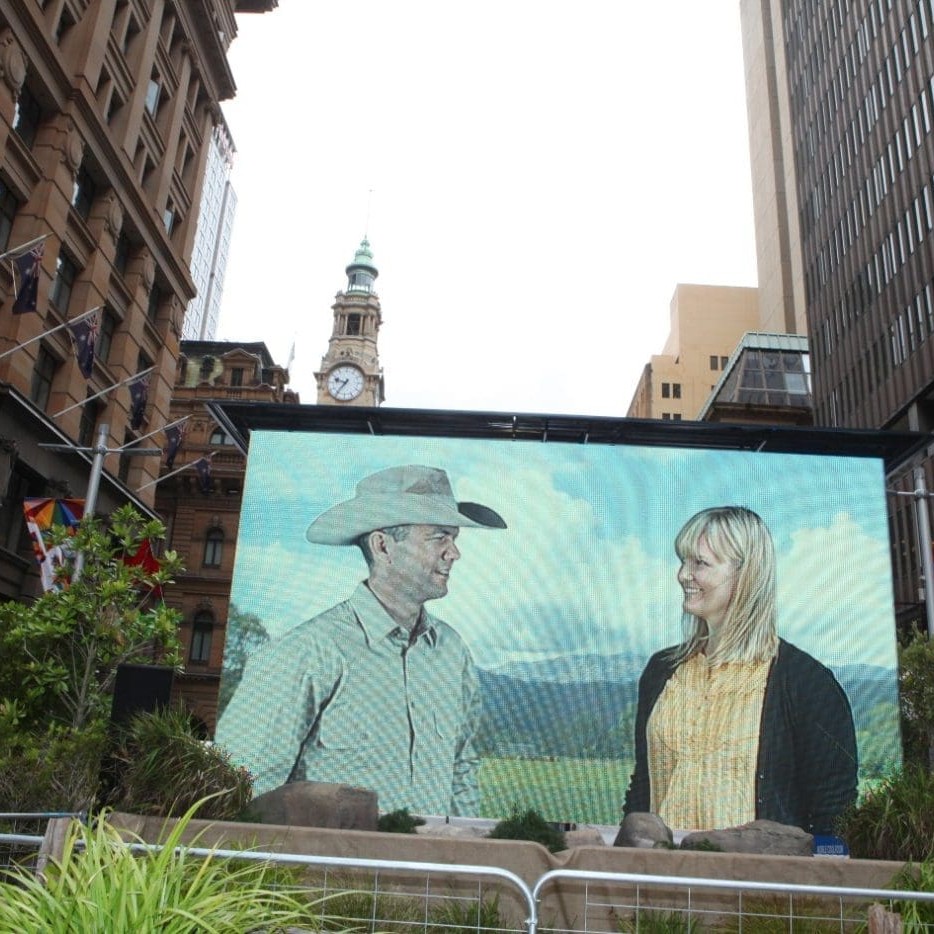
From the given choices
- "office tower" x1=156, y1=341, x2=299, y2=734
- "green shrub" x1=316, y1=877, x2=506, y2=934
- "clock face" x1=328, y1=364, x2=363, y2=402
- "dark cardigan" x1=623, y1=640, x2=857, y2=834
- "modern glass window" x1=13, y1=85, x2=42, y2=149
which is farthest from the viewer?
"clock face" x1=328, y1=364, x2=363, y2=402

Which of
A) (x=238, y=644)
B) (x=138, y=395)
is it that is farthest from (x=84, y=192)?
(x=238, y=644)

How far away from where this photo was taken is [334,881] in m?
10.3

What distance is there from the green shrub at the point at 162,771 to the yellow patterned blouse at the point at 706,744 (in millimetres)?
9632

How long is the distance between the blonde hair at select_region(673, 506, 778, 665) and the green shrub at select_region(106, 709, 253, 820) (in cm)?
1094

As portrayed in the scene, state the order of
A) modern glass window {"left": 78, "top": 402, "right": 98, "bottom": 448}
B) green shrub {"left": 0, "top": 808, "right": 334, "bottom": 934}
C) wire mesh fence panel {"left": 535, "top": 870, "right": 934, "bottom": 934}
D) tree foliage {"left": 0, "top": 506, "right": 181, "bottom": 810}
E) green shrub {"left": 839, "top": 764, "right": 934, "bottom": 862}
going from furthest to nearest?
modern glass window {"left": 78, "top": 402, "right": 98, "bottom": 448}
tree foliage {"left": 0, "top": 506, "right": 181, "bottom": 810}
green shrub {"left": 839, "top": 764, "right": 934, "bottom": 862}
wire mesh fence panel {"left": 535, "top": 870, "right": 934, "bottom": 934}
green shrub {"left": 0, "top": 808, "right": 334, "bottom": 934}

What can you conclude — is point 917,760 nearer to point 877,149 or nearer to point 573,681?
point 573,681

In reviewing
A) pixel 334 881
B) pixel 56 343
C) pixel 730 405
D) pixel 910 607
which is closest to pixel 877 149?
pixel 730 405

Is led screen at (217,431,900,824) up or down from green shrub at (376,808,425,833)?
up

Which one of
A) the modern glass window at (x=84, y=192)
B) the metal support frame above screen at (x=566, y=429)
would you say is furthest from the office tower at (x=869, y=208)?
the modern glass window at (x=84, y=192)

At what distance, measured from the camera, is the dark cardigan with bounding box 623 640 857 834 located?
21250 mm

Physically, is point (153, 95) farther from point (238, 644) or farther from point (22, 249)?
point (238, 644)

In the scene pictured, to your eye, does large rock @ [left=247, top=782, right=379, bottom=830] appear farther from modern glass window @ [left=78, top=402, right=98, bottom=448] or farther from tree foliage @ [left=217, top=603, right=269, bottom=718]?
modern glass window @ [left=78, top=402, right=98, bottom=448]

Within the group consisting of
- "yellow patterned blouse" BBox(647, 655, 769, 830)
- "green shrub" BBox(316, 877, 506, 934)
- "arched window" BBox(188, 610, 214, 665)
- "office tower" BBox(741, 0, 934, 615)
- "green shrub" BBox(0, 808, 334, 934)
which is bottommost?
"green shrub" BBox(316, 877, 506, 934)

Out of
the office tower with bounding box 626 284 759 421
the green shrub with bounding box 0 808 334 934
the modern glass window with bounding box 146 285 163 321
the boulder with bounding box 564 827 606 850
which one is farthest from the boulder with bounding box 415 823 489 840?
the office tower with bounding box 626 284 759 421
